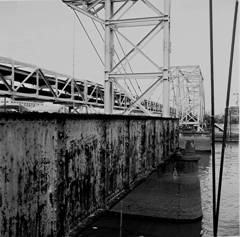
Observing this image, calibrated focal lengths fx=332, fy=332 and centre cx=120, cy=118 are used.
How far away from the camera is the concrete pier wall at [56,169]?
10.5 feet

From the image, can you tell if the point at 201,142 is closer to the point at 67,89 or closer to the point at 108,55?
the point at 67,89

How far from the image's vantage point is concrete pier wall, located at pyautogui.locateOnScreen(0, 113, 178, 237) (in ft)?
10.5

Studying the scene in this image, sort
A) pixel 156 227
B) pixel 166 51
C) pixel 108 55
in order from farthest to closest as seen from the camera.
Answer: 1. pixel 108 55
2. pixel 166 51
3. pixel 156 227

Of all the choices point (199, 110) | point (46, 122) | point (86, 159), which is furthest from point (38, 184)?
point (199, 110)

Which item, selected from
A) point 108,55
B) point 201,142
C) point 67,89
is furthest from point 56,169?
point 201,142

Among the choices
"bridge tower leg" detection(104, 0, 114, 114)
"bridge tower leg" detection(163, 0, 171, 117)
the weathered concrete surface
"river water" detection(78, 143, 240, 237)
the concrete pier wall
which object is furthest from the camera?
the weathered concrete surface

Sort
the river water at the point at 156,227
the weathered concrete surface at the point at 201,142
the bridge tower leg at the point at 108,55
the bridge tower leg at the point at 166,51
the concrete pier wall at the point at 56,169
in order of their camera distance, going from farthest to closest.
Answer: the weathered concrete surface at the point at 201,142 < the bridge tower leg at the point at 108,55 < the bridge tower leg at the point at 166,51 < the river water at the point at 156,227 < the concrete pier wall at the point at 56,169

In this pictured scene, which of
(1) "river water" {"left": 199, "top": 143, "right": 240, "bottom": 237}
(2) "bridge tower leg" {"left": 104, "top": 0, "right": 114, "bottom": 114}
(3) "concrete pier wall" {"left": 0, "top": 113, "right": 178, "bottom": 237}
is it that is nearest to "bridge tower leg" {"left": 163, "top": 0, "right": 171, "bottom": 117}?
(2) "bridge tower leg" {"left": 104, "top": 0, "right": 114, "bottom": 114}

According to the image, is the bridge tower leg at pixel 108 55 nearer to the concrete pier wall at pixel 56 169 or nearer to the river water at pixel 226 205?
the river water at pixel 226 205

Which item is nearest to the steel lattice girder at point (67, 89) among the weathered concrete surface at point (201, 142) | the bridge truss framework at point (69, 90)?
the bridge truss framework at point (69, 90)

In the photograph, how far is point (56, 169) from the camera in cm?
402

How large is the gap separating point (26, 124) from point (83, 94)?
25687 millimetres

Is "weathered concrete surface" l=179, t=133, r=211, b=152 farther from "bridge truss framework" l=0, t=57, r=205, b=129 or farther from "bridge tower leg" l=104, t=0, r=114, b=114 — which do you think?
"bridge tower leg" l=104, t=0, r=114, b=114

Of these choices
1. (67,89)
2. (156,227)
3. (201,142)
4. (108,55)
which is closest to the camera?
(156,227)
